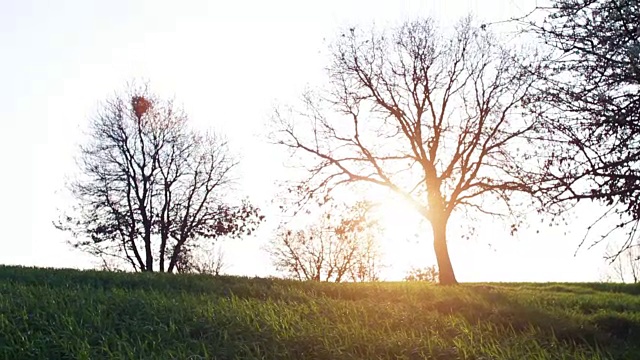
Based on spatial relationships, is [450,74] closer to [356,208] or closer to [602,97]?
[356,208]

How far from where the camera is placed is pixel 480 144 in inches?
937

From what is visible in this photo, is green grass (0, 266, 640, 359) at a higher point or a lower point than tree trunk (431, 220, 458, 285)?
lower

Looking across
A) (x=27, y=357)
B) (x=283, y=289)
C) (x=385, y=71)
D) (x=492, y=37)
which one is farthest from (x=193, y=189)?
(x=27, y=357)

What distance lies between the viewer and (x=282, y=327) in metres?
8.48

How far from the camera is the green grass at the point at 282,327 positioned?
757 cm

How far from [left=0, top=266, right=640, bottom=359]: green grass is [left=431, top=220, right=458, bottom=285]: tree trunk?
9084 mm

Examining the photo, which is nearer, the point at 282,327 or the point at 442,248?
the point at 282,327

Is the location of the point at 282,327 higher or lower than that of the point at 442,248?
lower

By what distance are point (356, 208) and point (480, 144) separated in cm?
535

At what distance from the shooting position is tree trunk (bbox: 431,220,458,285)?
23.6 metres

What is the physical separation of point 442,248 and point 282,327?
53.2ft

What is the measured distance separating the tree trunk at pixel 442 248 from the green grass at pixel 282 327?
9.08m

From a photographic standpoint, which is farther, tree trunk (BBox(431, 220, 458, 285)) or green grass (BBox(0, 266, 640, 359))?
tree trunk (BBox(431, 220, 458, 285))

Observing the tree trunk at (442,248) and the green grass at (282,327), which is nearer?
the green grass at (282,327)
